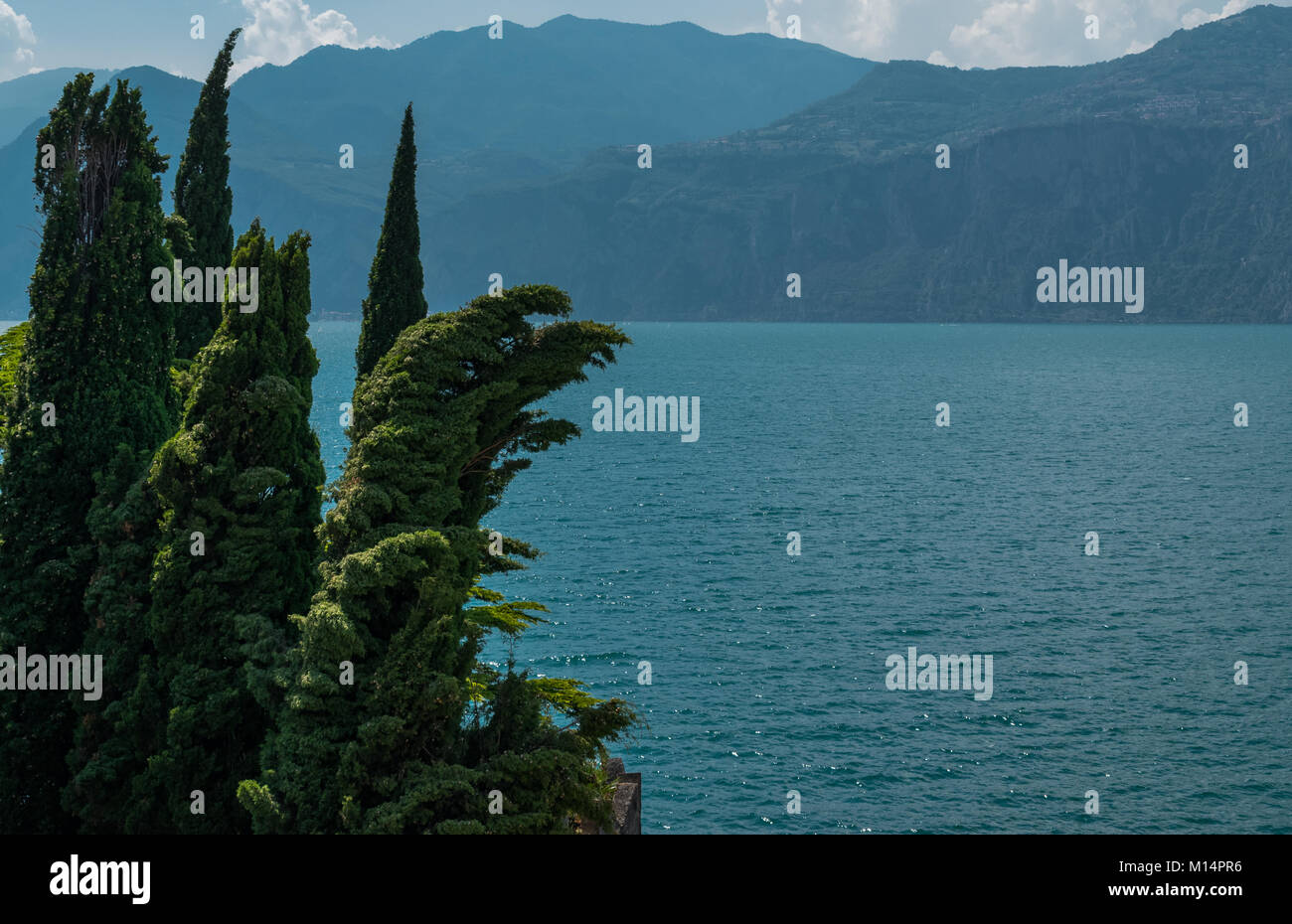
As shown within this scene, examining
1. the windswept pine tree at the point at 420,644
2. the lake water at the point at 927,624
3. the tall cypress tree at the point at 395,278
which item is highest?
the tall cypress tree at the point at 395,278

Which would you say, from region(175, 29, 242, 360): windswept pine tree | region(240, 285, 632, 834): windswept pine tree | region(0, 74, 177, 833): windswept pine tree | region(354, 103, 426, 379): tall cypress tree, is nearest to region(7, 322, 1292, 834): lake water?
region(240, 285, 632, 834): windswept pine tree

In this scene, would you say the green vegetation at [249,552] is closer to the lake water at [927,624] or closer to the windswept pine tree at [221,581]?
the windswept pine tree at [221,581]

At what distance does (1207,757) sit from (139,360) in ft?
123

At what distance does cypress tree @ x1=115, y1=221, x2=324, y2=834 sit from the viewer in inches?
715

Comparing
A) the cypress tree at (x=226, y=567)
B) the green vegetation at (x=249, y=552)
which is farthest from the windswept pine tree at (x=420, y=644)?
the cypress tree at (x=226, y=567)

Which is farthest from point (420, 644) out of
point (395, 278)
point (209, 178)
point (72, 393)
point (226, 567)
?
point (209, 178)

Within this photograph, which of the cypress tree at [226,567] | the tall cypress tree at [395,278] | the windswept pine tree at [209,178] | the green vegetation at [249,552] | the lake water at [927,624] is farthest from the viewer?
the lake water at [927,624]

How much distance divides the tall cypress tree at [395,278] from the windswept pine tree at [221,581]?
31.0 feet

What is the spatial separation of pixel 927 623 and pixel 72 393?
140ft

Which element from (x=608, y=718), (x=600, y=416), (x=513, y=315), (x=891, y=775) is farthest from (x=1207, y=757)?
(x=600, y=416)

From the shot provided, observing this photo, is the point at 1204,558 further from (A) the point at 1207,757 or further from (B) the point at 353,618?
(B) the point at 353,618

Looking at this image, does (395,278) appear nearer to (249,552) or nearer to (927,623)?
(249,552)

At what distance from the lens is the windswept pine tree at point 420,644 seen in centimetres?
1598

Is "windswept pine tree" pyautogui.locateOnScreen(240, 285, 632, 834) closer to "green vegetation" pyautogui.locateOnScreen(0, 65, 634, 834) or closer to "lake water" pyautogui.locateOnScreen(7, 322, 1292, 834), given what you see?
"green vegetation" pyautogui.locateOnScreen(0, 65, 634, 834)
